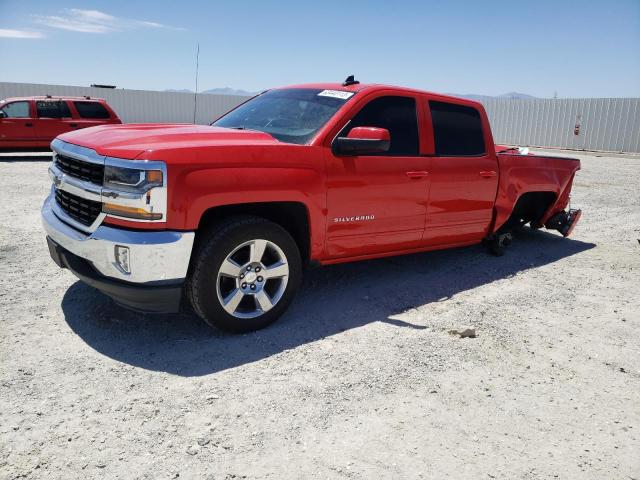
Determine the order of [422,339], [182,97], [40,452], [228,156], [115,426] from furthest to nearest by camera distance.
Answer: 1. [182,97]
2. [422,339]
3. [228,156]
4. [115,426]
5. [40,452]

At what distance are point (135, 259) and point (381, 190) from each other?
201cm

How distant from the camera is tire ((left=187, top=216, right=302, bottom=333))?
336 centimetres

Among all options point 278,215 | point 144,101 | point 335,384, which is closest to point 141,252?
point 278,215

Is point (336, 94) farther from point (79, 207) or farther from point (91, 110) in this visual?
point (91, 110)

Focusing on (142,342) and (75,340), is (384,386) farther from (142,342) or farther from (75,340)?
(75,340)

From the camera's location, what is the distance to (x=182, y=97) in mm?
28172

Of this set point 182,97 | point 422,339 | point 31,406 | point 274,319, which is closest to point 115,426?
point 31,406

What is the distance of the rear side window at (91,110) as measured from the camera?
14.6 meters

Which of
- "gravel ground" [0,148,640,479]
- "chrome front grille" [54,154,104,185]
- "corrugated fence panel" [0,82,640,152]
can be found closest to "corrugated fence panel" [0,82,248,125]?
"corrugated fence panel" [0,82,640,152]

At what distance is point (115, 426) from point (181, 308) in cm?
156

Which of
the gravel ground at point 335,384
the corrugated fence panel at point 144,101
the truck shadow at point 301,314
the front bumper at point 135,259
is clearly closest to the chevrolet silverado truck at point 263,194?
the front bumper at point 135,259

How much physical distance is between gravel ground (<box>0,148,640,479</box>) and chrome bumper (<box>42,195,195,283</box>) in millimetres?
553

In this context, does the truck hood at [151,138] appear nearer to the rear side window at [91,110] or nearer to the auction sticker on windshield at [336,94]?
the auction sticker on windshield at [336,94]

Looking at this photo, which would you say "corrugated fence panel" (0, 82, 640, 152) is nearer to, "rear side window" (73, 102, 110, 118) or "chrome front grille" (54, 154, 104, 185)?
"rear side window" (73, 102, 110, 118)
